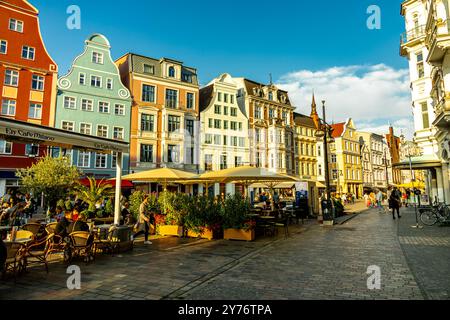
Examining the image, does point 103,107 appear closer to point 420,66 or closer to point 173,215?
point 173,215

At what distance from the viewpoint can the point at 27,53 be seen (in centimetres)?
2694

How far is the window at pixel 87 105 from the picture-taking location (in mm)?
28766

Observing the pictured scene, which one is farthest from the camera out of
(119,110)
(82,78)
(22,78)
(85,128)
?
(119,110)

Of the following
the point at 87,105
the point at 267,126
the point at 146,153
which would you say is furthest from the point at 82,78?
the point at 267,126

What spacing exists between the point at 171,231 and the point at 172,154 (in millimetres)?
22358

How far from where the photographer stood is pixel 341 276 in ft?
20.6

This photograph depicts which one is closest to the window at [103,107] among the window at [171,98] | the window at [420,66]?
the window at [171,98]

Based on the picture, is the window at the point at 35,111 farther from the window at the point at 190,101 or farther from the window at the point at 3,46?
the window at the point at 190,101

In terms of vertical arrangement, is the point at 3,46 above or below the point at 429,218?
above

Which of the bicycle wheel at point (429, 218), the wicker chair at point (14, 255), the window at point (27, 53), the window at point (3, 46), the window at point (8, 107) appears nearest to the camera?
the wicker chair at point (14, 255)

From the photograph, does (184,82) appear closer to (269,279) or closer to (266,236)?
(266,236)

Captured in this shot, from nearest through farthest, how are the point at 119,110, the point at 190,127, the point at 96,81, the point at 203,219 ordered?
the point at 203,219 → the point at 96,81 → the point at 119,110 → the point at 190,127

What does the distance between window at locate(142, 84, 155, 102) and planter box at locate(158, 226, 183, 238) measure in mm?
23443

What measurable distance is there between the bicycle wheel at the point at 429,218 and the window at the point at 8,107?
32203 millimetres
